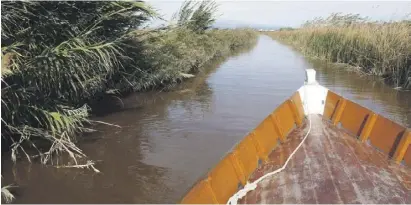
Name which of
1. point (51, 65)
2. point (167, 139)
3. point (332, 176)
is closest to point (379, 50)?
point (167, 139)

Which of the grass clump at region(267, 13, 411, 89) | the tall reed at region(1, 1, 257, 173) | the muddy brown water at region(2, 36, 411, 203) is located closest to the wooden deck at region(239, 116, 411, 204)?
the muddy brown water at region(2, 36, 411, 203)

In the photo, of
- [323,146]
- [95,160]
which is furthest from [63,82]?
[323,146]

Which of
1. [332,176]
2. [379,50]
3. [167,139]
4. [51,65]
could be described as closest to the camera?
[332,176]

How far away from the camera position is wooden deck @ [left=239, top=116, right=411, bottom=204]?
376 centimetres

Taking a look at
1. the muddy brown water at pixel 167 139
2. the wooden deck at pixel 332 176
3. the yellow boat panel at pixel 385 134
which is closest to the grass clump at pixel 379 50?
the muddy brown water at pixel 167 139

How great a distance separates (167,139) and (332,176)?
3.77 meters

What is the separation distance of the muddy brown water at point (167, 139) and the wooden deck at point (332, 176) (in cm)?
138

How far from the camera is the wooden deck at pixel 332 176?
3760 mm

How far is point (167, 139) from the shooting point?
741 centimetres

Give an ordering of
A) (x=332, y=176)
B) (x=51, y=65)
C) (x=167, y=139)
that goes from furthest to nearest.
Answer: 1. (x=167, y=139)
2. (x=51, y=65)
3. (x=332, y=176)

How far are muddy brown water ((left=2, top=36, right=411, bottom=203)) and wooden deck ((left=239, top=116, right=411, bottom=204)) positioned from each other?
138 cm

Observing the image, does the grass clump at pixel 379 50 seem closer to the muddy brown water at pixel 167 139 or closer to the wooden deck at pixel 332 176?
the muddy brown water at pixel 167 139

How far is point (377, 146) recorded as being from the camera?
16.6 feet

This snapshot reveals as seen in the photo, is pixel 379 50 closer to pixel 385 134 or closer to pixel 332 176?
pixel 385 134
